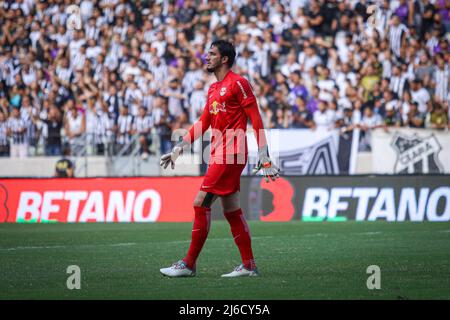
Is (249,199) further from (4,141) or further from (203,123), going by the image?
(203,123)

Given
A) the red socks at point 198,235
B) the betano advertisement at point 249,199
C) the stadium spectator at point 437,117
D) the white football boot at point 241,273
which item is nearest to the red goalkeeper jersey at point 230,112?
the red socks at point 198,235

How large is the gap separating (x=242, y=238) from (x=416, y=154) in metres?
10.9

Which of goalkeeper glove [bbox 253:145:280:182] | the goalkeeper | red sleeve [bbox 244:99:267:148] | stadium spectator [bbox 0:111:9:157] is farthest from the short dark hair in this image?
stadium spectator [bbox 0:111:9:157]

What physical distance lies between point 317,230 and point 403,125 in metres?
4.59

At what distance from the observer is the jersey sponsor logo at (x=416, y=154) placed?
2033cm

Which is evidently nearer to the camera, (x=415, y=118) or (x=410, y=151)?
(x=410, y=151)

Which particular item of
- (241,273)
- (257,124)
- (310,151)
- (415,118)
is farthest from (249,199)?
(257,124)

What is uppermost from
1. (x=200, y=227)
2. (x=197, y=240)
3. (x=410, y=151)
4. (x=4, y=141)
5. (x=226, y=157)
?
(x=4, y=141)

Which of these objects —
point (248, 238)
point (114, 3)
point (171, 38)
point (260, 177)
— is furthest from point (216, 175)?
point (114, 3)

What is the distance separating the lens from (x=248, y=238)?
10.4 m

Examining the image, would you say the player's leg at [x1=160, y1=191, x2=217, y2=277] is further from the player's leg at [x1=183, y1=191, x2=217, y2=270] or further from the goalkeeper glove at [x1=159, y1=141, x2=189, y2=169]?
the goalkeeper glove at [x1=159, y1=141, x2=189, y2=169]

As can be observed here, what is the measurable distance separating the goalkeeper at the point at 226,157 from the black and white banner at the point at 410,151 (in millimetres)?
10600

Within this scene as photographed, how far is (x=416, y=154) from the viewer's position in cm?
2055

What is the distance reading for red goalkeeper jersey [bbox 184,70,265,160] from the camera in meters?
10.3
